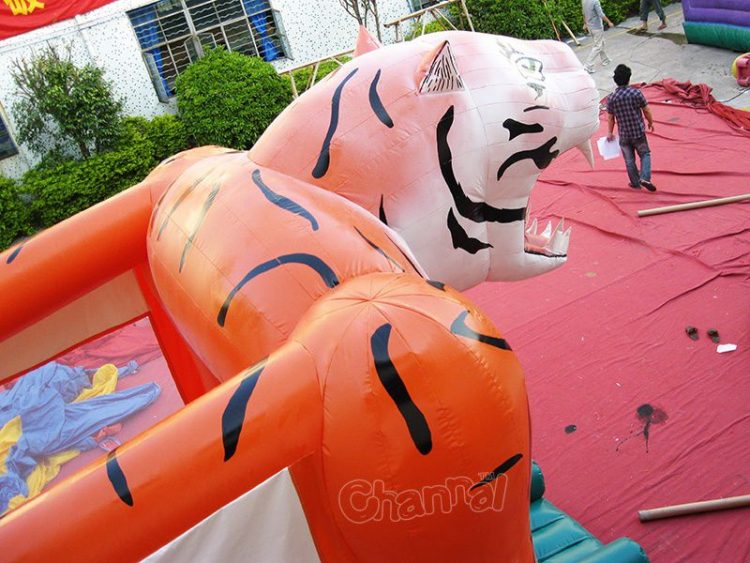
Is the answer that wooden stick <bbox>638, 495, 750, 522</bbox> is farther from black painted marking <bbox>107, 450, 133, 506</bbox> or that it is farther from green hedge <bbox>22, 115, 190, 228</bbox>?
green hedge <bbox>22, 115, 190, 228</bbox>

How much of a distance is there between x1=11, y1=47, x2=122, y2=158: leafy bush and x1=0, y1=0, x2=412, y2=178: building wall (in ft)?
0.63

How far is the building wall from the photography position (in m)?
9.60

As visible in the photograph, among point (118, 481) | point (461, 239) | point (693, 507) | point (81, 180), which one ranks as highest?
point (118, 481)

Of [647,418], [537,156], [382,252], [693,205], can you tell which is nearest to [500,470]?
[382,252]

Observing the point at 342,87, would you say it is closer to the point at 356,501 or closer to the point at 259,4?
the point at 356,501

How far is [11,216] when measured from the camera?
29.9 feet

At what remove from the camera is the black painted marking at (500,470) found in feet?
5.02

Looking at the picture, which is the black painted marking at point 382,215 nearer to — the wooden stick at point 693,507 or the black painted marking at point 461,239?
the black painted marking at point 461,239

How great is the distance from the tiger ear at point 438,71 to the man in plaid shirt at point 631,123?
5009mm

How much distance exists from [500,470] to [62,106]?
906 centimetres

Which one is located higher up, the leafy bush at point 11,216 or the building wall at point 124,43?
the building wall at point 124,43

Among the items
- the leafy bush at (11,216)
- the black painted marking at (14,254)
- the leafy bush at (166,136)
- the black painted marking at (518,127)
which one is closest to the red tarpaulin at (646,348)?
the black painted marking at (518,127)

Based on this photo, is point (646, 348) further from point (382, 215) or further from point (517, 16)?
point (517, 16)

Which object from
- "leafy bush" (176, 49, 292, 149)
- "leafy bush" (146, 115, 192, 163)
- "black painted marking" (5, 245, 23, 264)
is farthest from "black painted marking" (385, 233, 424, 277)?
"leafy bush" (146, 115, 192, 163)
